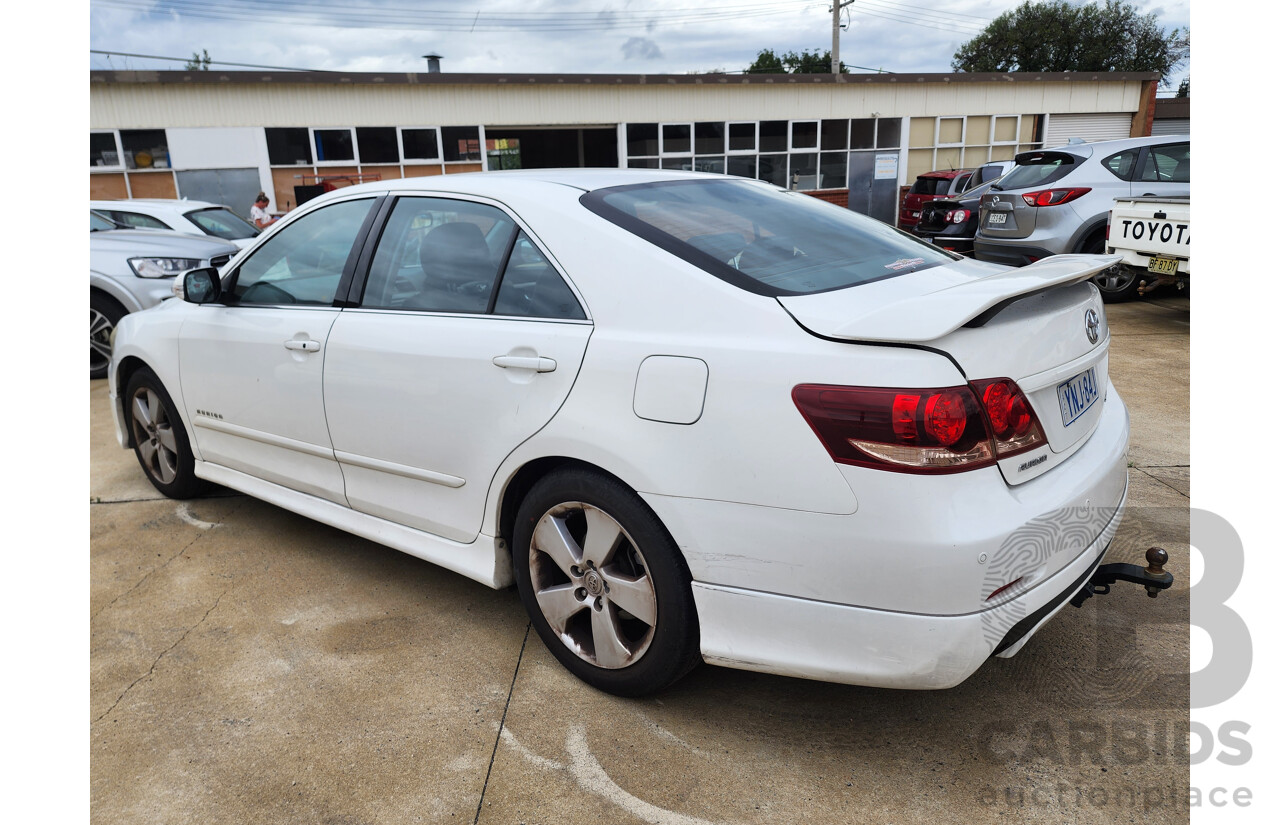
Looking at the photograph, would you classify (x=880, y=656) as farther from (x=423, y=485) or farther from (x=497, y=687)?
(x=423, y=485)

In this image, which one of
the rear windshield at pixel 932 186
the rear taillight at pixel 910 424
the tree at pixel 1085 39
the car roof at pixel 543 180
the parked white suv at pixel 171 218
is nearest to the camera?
the rear taillight at pixel 910 424

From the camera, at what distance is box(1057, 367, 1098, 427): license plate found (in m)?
2.14

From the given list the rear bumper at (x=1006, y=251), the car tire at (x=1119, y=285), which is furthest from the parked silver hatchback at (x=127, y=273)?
the car tire at (x=1119, y=285)

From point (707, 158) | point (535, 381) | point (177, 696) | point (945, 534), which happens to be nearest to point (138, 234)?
point (177, 696)

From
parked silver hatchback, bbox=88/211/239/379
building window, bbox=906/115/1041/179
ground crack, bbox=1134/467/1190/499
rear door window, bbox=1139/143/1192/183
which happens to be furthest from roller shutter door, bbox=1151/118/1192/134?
parked silver hatchback, bbox=88/211/239/379

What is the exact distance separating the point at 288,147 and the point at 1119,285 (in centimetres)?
1661

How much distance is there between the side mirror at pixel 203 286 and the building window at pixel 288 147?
54.7 feet

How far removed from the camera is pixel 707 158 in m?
21.1

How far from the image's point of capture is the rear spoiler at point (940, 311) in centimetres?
184

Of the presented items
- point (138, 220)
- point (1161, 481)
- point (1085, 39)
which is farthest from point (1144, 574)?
point (1085, 39)

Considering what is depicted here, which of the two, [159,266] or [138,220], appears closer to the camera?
[159,266]

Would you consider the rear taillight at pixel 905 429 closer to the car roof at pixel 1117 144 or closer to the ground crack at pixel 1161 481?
the ground crack at pixel 1161 481

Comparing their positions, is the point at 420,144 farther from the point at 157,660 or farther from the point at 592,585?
the point at 592,585

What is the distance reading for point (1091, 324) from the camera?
231 cm
